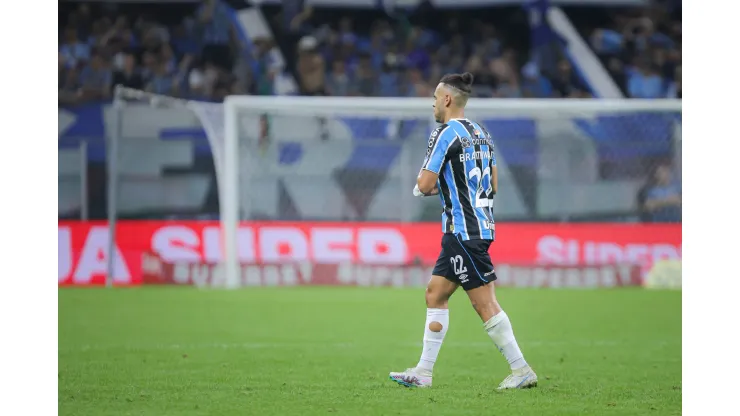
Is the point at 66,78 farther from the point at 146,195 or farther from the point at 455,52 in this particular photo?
the point at 455,52

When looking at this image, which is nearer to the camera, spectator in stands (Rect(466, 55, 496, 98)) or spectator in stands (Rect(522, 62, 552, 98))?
spectator in stands (Rect(466, 55, 496, 98))

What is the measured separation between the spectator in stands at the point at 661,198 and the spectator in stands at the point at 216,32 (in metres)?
9.98

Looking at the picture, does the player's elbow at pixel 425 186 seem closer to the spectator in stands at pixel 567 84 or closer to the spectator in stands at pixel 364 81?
the spectator in stands at pixel 364 81

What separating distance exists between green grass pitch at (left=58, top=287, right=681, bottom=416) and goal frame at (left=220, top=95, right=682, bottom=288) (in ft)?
4.93

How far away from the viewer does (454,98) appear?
6867 mm

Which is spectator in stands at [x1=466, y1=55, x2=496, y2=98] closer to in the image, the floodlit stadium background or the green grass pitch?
the floodlit stadium background

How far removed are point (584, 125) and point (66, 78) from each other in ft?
35.7

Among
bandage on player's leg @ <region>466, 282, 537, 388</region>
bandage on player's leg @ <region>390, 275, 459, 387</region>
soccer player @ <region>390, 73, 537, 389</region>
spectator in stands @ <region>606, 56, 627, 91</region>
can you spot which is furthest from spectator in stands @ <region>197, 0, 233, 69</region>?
bandage on player's leg @ <region>466, 282, 537, 388</region>

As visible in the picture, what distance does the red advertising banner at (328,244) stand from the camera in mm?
17250

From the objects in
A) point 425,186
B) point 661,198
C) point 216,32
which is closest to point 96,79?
point 216,32

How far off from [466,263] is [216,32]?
18657 millimetres

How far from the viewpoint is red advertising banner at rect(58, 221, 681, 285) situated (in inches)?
679

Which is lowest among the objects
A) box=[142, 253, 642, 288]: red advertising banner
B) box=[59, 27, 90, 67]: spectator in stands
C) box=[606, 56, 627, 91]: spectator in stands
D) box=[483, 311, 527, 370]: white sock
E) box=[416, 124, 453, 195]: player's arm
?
box=[142, 253, 642, 288]: red advertising banner
